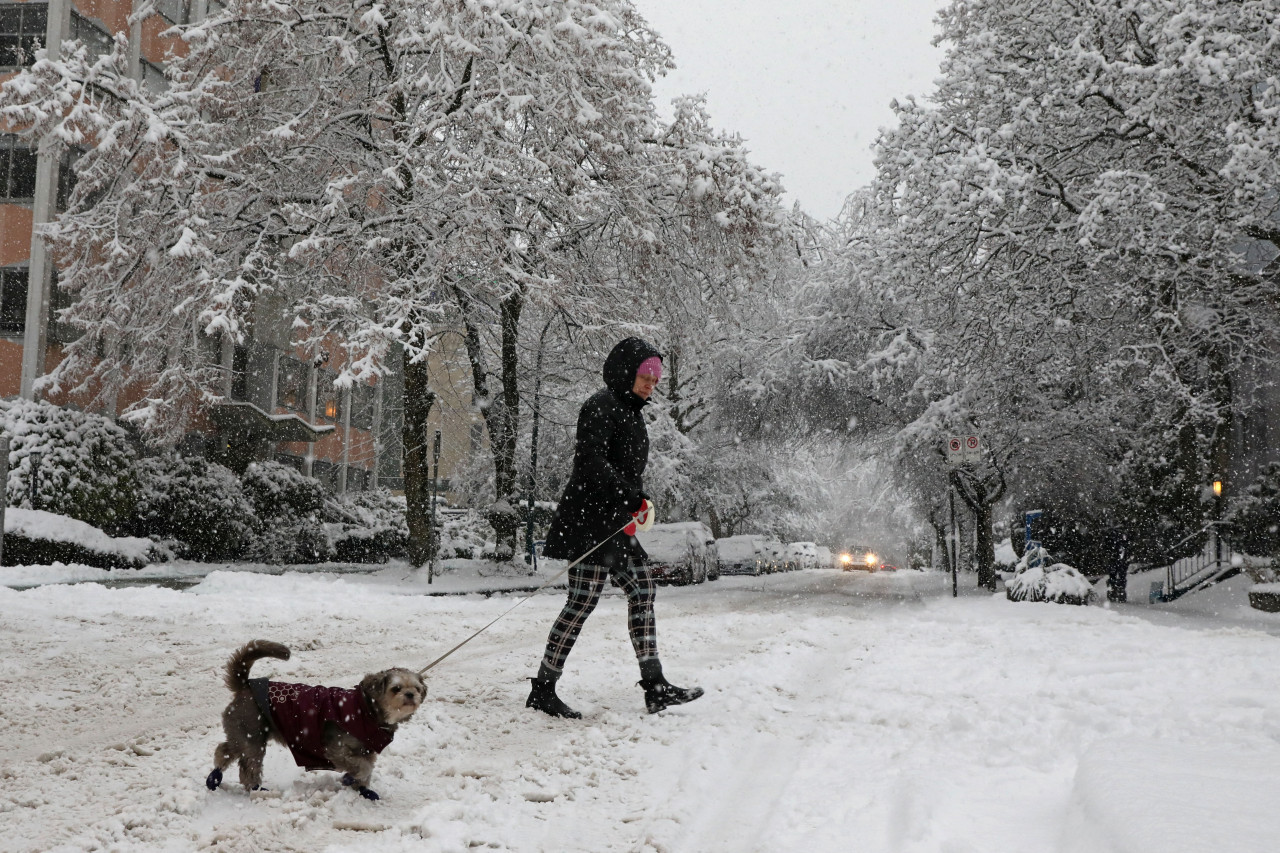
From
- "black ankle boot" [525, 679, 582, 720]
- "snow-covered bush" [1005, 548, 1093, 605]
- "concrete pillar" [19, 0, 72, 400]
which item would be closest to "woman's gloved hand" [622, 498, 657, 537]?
"black ankle boot" [525, 679, 582, 720]

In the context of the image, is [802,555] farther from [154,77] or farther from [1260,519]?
[154,77]

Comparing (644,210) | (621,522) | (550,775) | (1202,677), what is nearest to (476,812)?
(550,775)

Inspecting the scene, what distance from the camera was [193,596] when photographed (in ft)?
33.6

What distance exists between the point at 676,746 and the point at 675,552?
17.8m

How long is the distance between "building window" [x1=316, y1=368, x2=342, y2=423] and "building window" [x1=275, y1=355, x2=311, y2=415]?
0.48 metres

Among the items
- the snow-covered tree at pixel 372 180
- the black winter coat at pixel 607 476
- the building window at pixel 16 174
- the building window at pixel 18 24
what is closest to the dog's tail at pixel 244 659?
the black winter coat at pixel 607 476

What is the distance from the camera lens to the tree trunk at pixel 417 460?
17250 mm

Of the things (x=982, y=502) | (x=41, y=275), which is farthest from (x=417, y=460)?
(x=982, y=502)

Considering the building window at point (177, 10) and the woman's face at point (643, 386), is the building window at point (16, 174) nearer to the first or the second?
the building window at point (177, 10)

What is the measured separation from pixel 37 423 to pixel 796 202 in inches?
843

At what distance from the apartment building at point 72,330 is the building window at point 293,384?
3.0 inches

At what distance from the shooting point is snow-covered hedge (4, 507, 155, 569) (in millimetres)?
14383

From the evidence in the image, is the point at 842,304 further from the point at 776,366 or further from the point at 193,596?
the point at 193,596

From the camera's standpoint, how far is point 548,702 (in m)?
5.37
